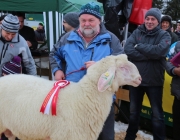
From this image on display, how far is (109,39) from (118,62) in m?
0.41

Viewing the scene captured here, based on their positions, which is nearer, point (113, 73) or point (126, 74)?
point (113, 73)

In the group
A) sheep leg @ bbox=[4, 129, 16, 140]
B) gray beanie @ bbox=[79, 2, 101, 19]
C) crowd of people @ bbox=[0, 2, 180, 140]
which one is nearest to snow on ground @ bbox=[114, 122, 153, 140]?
crowd of people @ bbox=[0, 2, 180, 140]

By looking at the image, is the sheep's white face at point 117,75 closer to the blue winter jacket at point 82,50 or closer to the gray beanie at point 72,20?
the blue winter jacket at point 82,50

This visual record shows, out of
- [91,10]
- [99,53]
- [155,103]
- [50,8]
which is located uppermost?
[50,8]

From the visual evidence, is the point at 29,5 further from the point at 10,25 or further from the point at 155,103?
the point at 155,103

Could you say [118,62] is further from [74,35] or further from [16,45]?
[16,45]

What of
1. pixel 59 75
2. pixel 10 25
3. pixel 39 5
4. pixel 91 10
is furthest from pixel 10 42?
pixel 39 5

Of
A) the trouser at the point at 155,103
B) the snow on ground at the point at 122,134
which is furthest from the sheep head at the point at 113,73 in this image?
the snow on ground at the point at 122,134

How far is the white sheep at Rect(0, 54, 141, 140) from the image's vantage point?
203 cm

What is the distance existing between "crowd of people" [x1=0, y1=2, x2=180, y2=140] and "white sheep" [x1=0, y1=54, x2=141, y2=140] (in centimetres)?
25

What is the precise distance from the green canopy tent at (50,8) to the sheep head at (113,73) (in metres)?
3.26

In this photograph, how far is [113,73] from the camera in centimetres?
203

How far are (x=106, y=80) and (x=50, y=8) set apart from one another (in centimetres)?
358

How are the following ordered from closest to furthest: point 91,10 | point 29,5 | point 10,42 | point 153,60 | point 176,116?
point 91,10 < point 10,42 < point 176,116 < point 153,60 < point 29,5
